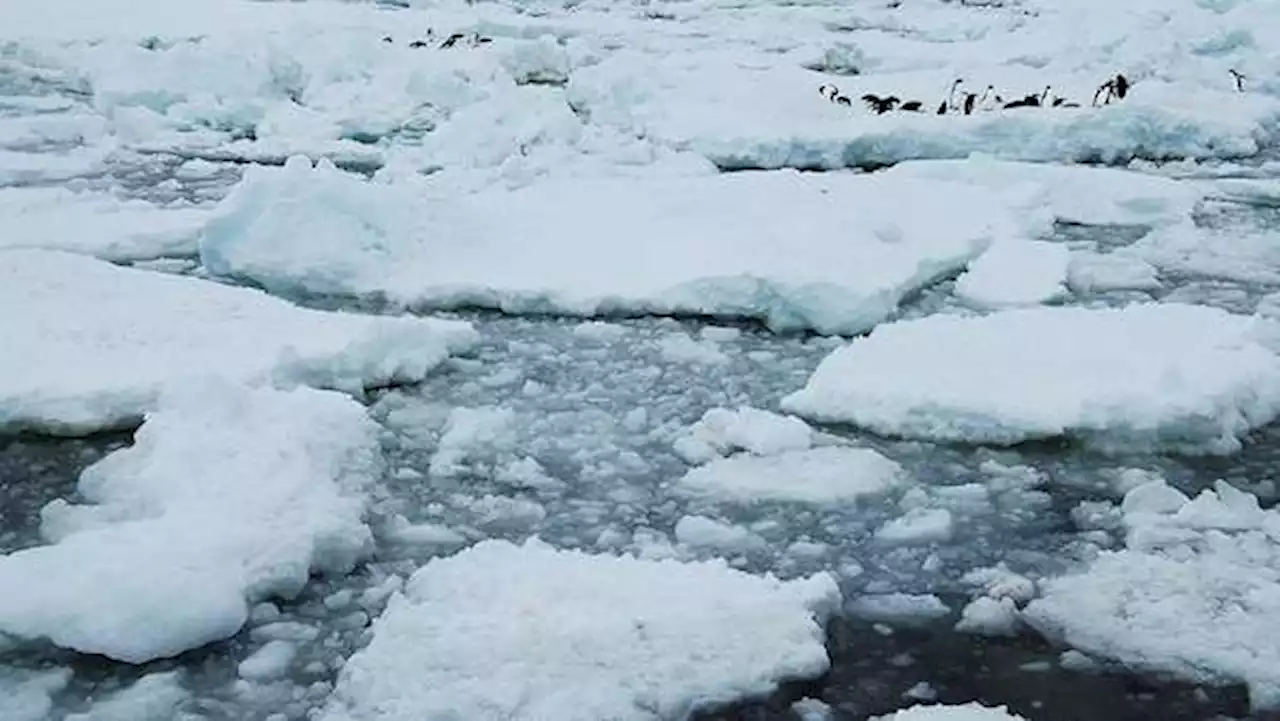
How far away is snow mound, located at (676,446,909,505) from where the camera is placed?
315 cm

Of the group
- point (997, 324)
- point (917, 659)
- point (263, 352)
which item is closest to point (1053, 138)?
point (997, 324)

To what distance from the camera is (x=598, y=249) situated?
5090 mm

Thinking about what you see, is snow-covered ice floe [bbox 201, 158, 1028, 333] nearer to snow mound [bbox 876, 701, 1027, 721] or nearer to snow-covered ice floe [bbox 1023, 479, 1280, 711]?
snow-covered ice floe [bbox 1023, 479, 1280, 711]

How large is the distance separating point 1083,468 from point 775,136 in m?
Answer: 4.35

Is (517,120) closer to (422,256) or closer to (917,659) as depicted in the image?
(422,256)

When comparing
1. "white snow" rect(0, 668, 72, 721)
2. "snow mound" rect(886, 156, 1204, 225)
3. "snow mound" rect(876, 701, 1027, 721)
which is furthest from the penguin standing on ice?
"white snow" rect(0, 668, 72, 721)

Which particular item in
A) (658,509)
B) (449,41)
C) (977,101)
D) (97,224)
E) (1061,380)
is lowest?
(449,41)

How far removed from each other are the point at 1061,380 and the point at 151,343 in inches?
102

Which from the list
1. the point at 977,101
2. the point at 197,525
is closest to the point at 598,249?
the point at 197,525

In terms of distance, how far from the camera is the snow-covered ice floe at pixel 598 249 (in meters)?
4.58

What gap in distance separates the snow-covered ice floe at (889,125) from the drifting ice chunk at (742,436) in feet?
12.9

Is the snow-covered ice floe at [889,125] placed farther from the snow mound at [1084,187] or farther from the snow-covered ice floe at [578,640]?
the snow-covered ice floe at [578,640]

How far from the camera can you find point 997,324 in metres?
4.19

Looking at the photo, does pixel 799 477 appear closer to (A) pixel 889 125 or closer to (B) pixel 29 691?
(B) pixel 29 691
